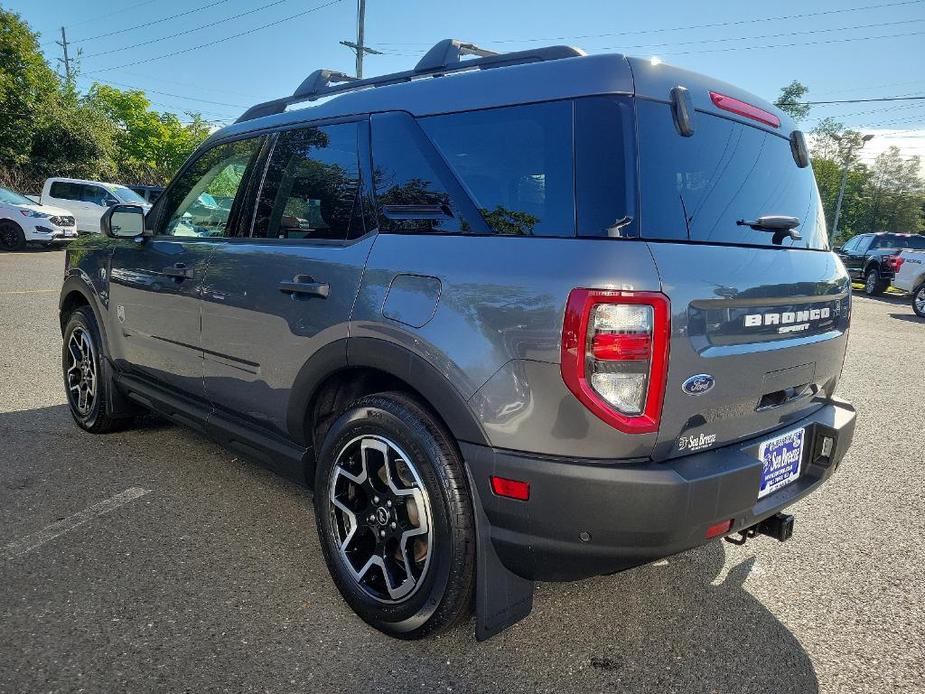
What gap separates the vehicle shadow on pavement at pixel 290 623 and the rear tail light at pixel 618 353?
0.94 metres

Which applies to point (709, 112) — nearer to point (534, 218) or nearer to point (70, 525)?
point (534, 218)

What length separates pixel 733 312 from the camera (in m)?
2.06

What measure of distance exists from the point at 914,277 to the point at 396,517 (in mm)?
15554

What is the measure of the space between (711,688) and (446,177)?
1853 millimetres

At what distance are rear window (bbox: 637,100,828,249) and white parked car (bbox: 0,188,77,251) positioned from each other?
18.3 meters

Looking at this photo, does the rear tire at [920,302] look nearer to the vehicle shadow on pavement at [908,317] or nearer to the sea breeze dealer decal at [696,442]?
the vehicle shadow on pavement at [908,317]

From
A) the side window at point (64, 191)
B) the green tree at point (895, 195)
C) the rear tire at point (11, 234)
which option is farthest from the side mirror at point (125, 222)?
the green tree at point (895, 195)

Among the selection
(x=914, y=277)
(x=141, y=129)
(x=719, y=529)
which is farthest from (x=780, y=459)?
(x=141, y=129)

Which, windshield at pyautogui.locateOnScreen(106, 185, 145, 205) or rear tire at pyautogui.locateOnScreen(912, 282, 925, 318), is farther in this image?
windshield at pyautogui.locateOnScreen(106, 185, 145, 205)

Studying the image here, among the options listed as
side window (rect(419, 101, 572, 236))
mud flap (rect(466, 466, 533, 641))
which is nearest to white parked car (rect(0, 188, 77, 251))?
side window (rect(419, 101, 572, 236))

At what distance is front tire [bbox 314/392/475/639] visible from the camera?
2.15m

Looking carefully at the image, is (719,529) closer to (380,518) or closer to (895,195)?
(380,518)

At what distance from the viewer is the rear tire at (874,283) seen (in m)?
18.6

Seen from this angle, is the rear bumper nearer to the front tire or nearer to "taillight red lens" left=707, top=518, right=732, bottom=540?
"taillight red lens" left=707, top=518, right=732, bottom=540
